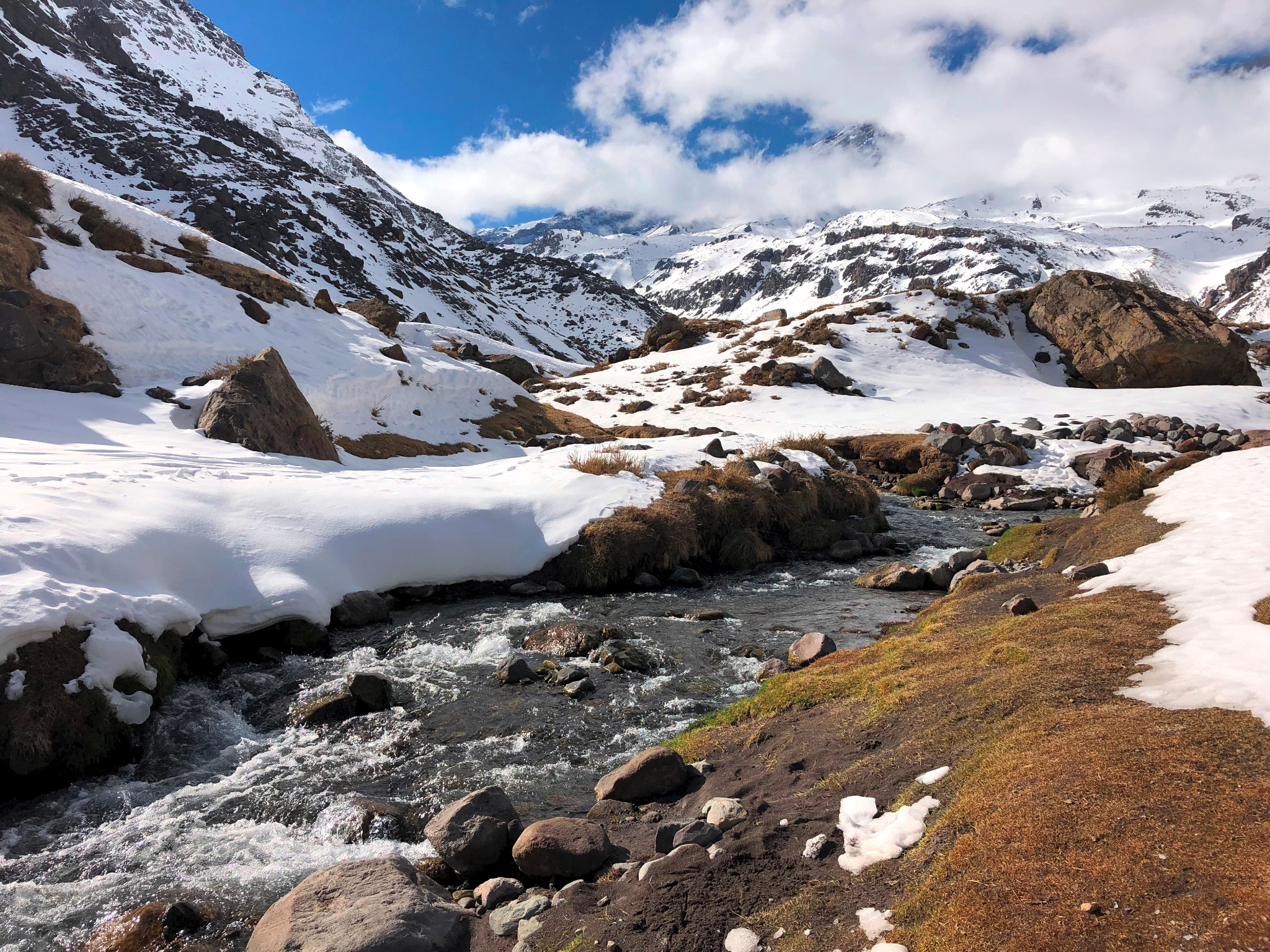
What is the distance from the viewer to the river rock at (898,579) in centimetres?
1430

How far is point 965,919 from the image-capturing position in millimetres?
3146

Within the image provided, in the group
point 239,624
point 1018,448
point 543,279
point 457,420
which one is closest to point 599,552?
point 239,624

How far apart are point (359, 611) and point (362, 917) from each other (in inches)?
303

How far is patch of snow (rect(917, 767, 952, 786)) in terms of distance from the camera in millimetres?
4719

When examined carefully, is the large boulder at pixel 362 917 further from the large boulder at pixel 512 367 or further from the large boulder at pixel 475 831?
the large boulder at pixel 512 367

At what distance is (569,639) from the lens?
11.0 meters

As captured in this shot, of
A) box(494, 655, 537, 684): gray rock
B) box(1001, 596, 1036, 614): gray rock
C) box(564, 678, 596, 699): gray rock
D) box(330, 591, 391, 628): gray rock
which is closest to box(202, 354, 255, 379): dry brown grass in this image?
box(330, 591, 391, 628): gray rock

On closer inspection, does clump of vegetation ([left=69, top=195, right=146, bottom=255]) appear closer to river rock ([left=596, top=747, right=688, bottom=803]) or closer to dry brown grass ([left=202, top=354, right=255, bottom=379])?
dry brown grass ([left=202, top=354, right=255, bottom=379])

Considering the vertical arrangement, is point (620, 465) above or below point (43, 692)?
above

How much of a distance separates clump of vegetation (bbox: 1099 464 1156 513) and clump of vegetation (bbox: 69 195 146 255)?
31.0 m

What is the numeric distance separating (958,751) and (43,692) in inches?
363

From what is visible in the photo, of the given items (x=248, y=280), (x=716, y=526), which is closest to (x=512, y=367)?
(x=248, y=280)

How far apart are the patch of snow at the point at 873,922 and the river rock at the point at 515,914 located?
2.32m

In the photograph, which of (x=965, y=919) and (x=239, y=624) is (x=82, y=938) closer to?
(x=239, y=624)
